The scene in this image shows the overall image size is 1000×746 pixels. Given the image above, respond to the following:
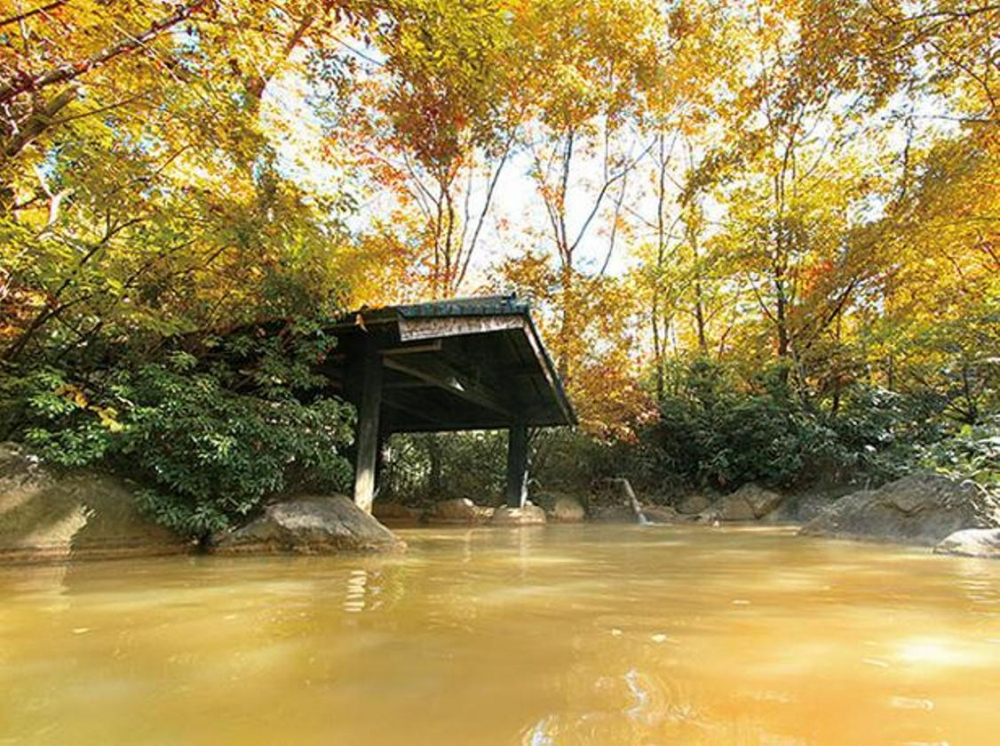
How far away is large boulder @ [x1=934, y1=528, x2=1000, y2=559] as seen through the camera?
4965 mm

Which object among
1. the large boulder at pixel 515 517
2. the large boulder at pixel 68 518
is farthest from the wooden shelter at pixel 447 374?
the large boulder at pixel 68 518

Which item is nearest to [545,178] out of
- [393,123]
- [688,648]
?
[393,123]

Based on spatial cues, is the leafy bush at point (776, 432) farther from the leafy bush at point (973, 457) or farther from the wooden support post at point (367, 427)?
the wooden support post at point (367, 427)

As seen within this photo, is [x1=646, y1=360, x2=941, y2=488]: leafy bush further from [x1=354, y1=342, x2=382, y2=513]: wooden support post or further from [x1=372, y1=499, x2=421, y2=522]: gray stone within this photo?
[x1=354, y1=342, x2=382, y2=513]: wooden support post

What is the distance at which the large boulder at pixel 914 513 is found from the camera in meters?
6.01

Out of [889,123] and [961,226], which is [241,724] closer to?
[889,123]

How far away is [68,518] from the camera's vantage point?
4629 millimetres

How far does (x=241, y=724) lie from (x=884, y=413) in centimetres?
1466

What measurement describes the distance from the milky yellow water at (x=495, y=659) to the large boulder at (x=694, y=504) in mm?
10179

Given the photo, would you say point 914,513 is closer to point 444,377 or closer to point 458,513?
point 444,377

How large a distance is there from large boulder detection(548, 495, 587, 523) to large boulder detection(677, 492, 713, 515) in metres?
2.35

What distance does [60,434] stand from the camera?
4.91m

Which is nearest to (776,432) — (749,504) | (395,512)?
(749,504)

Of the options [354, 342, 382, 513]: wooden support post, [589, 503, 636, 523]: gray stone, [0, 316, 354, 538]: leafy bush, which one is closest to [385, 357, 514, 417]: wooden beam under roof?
[354, 342, 382, 513]: wooden support post
